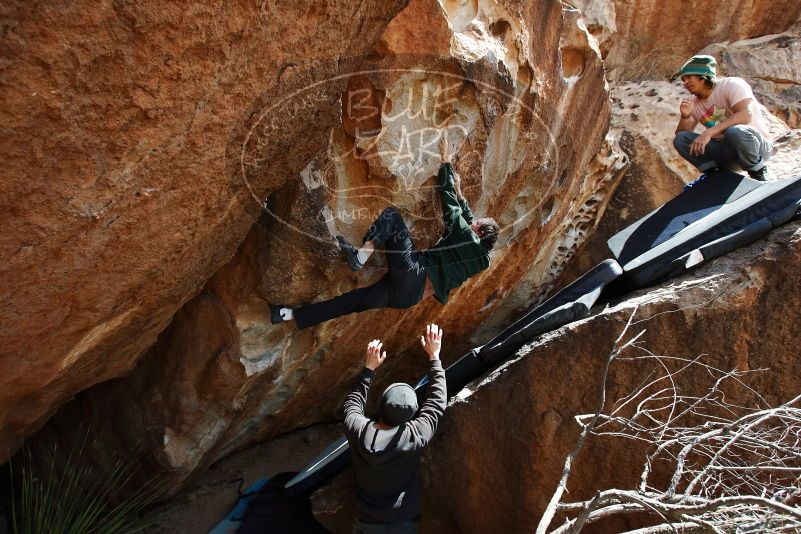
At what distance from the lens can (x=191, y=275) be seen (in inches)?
128

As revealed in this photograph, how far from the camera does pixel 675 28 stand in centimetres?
621

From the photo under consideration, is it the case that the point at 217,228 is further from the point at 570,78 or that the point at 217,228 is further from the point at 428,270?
the point at 570,78

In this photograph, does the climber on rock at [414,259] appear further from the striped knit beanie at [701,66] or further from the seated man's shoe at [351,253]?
the striped knit beanie at [701,66]

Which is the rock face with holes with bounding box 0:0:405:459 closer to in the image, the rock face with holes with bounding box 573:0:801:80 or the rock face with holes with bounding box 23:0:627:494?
the rock face with holes with bounding box 23:0:627:494

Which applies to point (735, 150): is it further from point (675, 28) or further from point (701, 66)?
point (675, 28)

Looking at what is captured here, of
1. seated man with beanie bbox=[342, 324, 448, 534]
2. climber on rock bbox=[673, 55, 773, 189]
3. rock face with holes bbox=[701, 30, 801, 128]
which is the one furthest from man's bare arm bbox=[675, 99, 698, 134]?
A: seated man with beanie bbox=[342, 324, 448, 534]

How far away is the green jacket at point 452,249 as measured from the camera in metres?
3.61

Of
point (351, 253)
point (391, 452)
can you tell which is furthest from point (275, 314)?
point (391, 452)

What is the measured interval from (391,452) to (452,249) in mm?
1197

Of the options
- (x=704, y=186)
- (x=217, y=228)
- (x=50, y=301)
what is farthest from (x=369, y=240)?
(x=704, y=186)

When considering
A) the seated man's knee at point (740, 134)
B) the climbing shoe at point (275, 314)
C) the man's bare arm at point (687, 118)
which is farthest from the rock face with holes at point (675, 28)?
the climbing shoe at point (275, 314)

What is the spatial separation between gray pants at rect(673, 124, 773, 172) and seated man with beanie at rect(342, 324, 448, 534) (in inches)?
91.5

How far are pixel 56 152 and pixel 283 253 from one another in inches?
56.8

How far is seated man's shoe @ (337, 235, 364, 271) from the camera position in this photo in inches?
136
